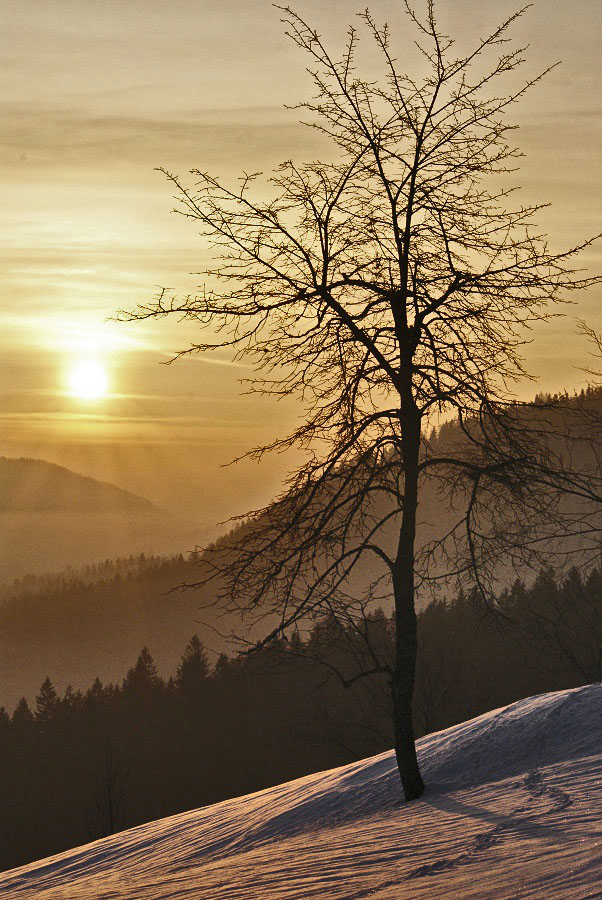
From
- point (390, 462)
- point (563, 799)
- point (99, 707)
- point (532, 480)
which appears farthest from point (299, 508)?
point (99, 707)

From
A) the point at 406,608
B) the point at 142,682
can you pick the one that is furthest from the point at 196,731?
the point at 406,608

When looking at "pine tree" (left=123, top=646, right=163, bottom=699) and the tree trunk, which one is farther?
"pine tree" (left=123, top=646, right=163, bottom=699)

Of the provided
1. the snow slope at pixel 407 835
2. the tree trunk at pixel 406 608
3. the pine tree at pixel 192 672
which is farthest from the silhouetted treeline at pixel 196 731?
the tree trunk at pixel 406 608

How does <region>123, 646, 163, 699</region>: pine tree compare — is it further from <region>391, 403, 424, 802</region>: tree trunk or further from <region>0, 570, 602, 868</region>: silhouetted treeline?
<region>391, 403, 424, 802</region>: tree trunk

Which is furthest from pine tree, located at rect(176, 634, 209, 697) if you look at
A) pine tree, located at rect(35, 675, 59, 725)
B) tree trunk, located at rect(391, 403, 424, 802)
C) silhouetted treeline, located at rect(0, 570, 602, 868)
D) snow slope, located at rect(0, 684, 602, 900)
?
tree trunk, located at rect(391, 403, 424, 802)

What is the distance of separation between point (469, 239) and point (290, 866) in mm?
7311

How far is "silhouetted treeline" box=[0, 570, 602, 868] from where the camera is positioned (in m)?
51.6

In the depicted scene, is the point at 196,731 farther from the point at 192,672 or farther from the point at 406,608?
the point at 406,608

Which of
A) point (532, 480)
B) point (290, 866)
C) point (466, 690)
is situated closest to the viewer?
point (290, 866)

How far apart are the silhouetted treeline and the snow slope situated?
3408 cm

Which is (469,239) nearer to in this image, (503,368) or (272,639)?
(503,368)

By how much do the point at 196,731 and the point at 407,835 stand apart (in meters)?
68.3

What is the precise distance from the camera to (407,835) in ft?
25.5

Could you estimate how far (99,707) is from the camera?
3415 inches
